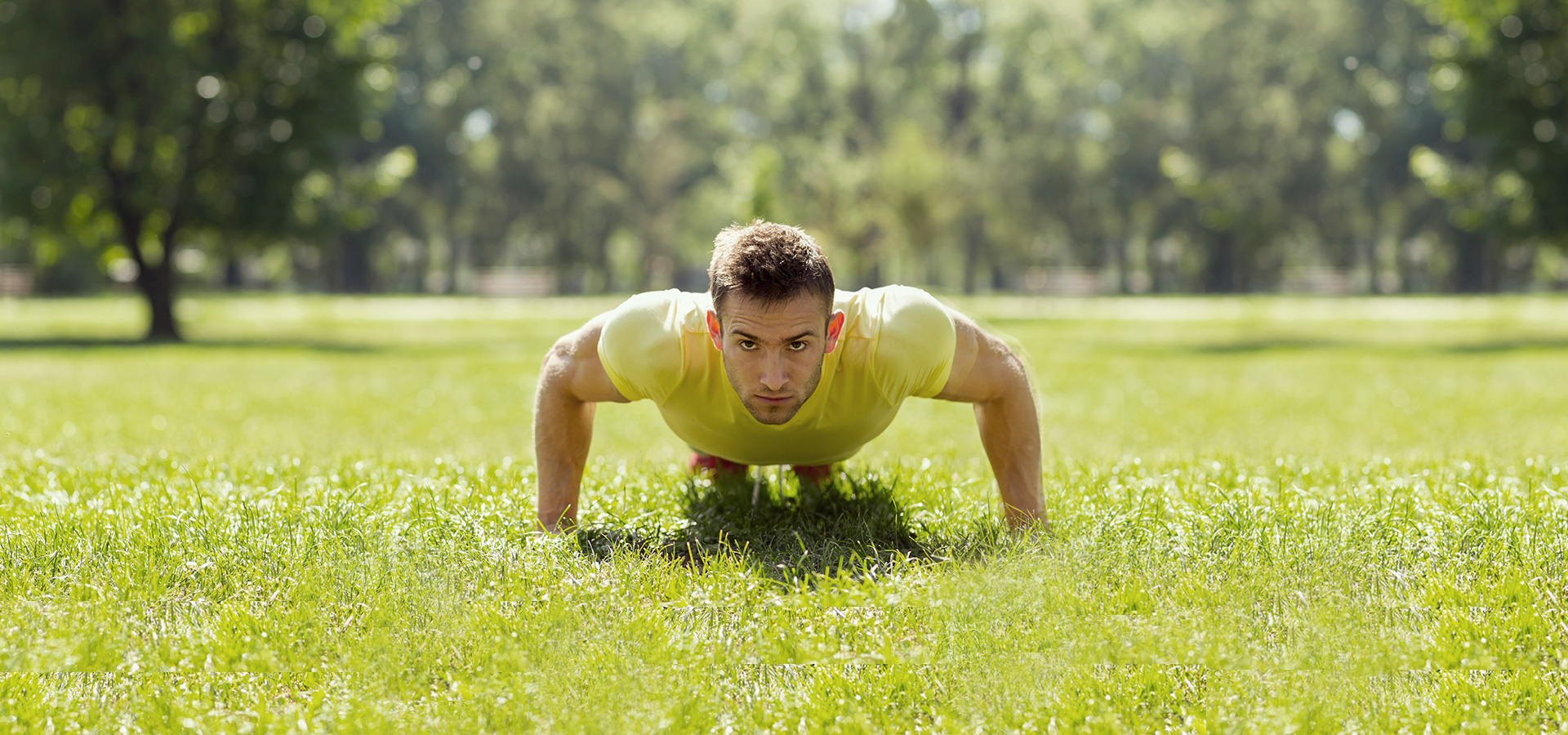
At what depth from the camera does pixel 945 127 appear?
65.8 metres

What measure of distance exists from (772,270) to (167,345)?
23.4 meters

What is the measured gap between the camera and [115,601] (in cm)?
420

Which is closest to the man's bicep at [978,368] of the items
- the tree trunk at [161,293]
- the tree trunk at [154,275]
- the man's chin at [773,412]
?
the man's chin at [773,412]

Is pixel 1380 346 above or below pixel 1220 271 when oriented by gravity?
above

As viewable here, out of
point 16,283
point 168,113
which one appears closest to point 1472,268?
point 168,113

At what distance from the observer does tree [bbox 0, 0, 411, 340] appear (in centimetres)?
2420

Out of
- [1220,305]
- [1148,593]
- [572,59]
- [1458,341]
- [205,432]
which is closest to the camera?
[1148,593]

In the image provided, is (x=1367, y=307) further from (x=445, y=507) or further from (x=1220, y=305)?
(x=445, y=507)

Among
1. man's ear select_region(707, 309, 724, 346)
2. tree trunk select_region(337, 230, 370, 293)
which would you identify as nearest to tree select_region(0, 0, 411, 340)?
man's ear select_region(707, 309, 724, 346)

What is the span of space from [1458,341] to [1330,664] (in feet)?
80.8

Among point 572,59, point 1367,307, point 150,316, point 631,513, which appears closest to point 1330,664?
point 631,513

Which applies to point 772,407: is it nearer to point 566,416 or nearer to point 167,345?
point 566,416

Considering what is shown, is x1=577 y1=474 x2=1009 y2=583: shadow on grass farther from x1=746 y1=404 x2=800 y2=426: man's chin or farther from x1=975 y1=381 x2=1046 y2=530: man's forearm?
x1=746 y1=404 x2=800 y2=426: man's chin

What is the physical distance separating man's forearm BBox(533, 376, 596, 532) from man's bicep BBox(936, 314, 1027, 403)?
152cm
